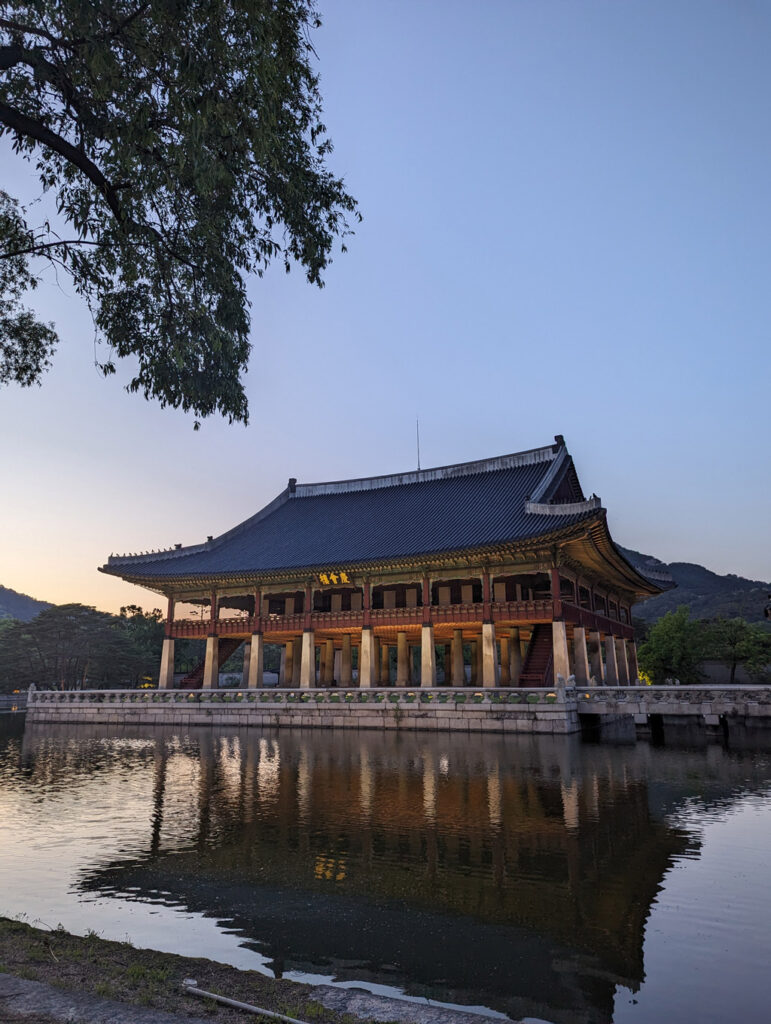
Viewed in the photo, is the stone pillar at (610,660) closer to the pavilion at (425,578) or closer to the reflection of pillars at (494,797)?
the pavilion at (425,578)

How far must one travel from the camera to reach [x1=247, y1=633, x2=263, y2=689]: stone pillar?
42250 mm

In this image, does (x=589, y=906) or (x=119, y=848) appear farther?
(x=119, y=848)

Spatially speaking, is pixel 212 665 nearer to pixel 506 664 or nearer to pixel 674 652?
pixel 506 664

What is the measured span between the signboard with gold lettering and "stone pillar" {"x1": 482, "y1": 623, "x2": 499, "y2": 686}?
8907 millimetres

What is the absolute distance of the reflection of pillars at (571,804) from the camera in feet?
40.4

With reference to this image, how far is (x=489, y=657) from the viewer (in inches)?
1363

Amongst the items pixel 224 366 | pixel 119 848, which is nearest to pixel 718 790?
pixel 119 848

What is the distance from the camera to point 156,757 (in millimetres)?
22656

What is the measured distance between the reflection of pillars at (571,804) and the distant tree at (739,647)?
4380 centimetres

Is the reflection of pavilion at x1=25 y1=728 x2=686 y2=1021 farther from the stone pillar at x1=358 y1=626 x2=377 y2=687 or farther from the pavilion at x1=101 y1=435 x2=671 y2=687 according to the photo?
the stone pillar at x1=358 y1=626 x2=377 y2=687

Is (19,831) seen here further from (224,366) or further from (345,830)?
(224,366)

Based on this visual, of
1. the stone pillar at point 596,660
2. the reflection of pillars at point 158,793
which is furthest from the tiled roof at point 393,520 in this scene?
the reflection of pillars at point 158,793

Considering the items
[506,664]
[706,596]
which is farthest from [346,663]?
[706,596]

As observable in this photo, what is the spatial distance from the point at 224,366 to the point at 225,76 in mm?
4865
